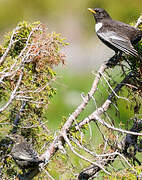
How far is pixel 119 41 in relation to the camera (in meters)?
3.40

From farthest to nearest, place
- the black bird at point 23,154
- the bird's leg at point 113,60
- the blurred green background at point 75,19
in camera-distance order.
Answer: the blurred green background at point 75,19
the bird's leg at point 113,60
the black bird at point 23,154

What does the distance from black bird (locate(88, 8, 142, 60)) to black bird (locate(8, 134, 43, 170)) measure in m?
0.95

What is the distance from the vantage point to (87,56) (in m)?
11.4

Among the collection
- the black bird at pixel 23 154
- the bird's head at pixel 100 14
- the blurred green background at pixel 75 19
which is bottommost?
the blurred green background at pixel 75 19

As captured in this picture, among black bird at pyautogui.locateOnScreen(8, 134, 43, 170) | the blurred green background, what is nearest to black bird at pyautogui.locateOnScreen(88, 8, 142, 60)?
black bird at pyautogui.locateOnScreen(8, 134, 43, 170)

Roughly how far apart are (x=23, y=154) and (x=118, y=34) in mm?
1310

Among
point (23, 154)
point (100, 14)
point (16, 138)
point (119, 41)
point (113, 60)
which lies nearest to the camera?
point (16, 138)

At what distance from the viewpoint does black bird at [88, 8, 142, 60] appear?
3150 mm

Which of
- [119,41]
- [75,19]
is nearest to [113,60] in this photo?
[119,41]

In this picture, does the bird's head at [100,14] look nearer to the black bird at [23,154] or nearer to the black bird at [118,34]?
the black bird at [118,34]

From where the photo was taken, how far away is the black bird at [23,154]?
2.60 meters

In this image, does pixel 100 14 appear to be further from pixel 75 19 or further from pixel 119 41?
pixel 75 19

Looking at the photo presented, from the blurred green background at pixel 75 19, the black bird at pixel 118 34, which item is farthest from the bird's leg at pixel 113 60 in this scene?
the blurred green background at pixel 75 19

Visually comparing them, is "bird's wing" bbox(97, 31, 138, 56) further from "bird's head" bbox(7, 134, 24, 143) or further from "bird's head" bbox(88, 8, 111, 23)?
"bird's head" bbox(7, 134, 24, 143)
